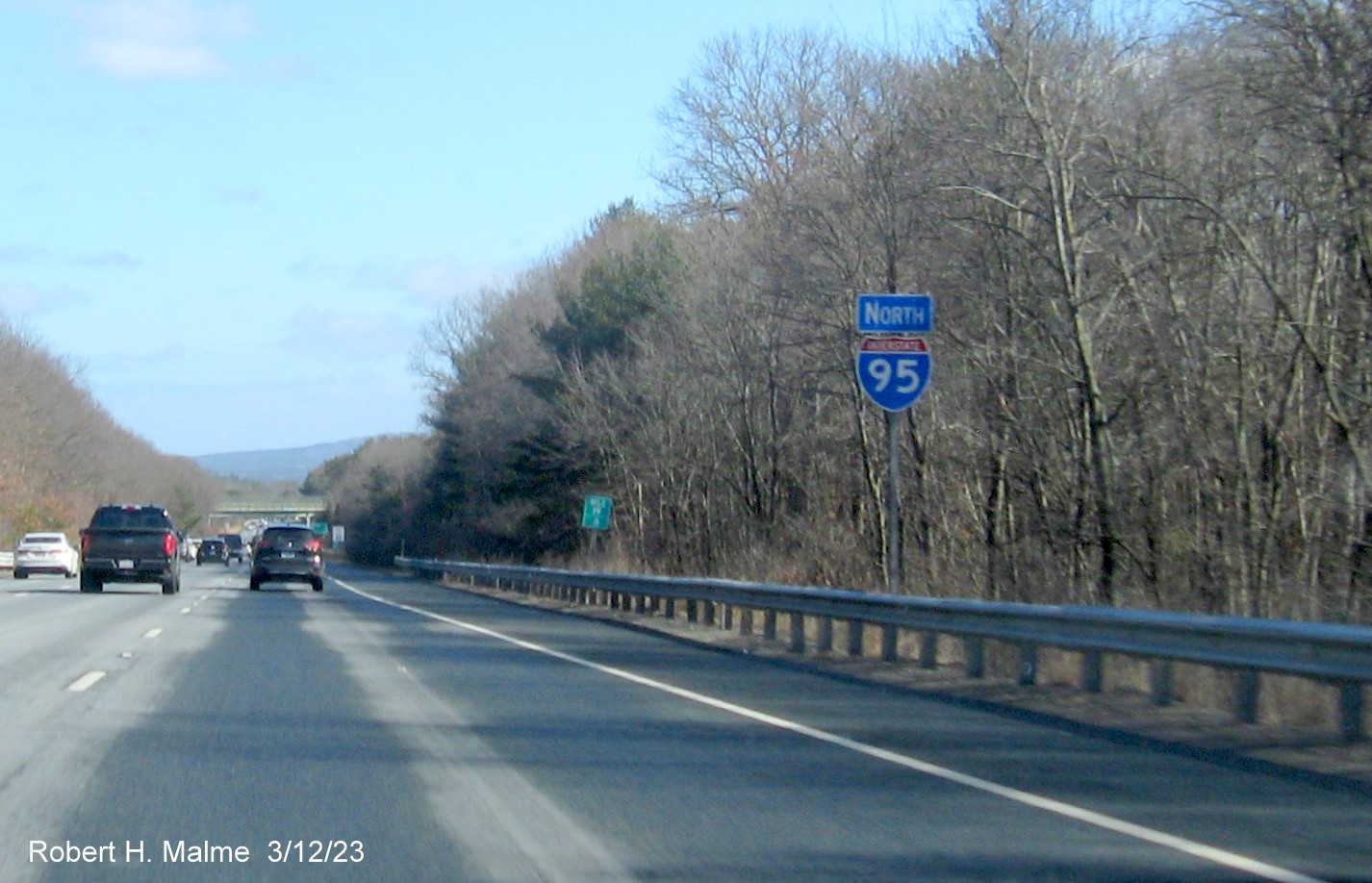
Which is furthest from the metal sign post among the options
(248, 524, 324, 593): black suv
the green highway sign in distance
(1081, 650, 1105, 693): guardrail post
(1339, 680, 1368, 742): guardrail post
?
(248, 524, 324, 593): black suv

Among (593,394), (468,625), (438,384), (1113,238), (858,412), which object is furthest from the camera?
(438,384)

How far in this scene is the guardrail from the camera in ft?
34.7

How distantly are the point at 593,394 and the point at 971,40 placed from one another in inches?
1070

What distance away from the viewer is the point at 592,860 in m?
7.48

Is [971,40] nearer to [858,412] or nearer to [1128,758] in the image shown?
[858,412]

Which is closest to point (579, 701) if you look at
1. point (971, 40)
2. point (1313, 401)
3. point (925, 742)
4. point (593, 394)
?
point (925, 742)

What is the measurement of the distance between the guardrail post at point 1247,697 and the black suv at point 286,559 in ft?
103

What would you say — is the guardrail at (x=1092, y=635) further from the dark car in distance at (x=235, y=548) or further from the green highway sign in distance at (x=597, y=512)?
the dark car in distance at (x=235, y=548)

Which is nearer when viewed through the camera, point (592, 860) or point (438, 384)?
point (592, 860)

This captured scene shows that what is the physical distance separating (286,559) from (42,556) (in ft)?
54.0

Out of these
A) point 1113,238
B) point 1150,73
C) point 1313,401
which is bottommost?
point 1313,401

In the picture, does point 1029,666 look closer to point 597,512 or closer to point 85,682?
point 85,682

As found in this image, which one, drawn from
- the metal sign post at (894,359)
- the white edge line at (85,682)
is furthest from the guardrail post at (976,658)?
the white edge line at (85,682)

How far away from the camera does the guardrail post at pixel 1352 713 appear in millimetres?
10711
